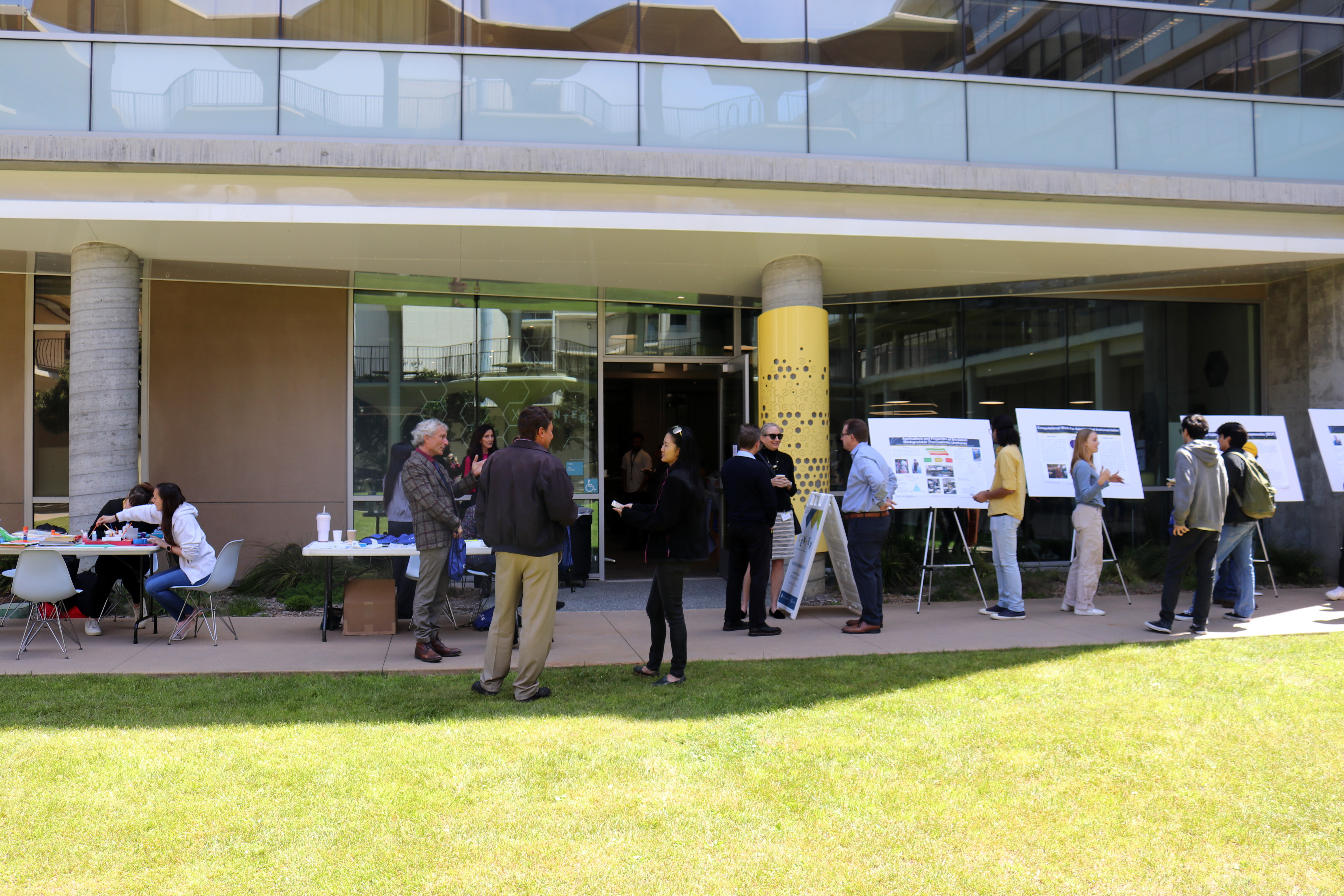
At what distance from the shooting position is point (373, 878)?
3125mm

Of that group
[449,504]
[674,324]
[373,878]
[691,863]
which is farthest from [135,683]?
[674,324]

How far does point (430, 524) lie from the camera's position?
6422 mm

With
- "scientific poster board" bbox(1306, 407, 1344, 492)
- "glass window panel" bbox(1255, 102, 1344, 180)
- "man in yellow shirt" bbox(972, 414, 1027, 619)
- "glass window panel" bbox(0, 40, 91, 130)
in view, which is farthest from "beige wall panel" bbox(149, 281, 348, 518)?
"scientific poster board" bbox(1306, 407, 1344, 492)

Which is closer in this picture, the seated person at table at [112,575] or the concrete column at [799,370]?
the seated person at table at [112,575]

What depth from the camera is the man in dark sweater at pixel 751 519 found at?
7.25 m

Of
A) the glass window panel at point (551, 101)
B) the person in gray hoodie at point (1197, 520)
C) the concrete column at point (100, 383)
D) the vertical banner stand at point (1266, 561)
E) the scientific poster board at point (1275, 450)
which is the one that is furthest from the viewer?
the scientific poster board at point (1275, 450)

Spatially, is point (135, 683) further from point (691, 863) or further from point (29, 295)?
point (29, 295)

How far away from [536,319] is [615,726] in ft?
25.1

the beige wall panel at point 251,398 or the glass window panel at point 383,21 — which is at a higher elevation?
the glass window panel at point 383,21

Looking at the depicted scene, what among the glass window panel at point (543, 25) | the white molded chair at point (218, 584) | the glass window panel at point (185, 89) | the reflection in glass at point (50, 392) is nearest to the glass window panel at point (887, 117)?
the glass window panel at point (543, 25)

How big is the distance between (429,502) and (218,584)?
2.43 m

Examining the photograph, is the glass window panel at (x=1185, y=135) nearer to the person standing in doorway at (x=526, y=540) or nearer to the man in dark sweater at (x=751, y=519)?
the man in dark sweater at (x=751, y=519)

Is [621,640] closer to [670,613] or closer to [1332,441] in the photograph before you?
[670,613]

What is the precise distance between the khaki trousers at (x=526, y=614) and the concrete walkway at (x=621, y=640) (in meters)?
0.97
